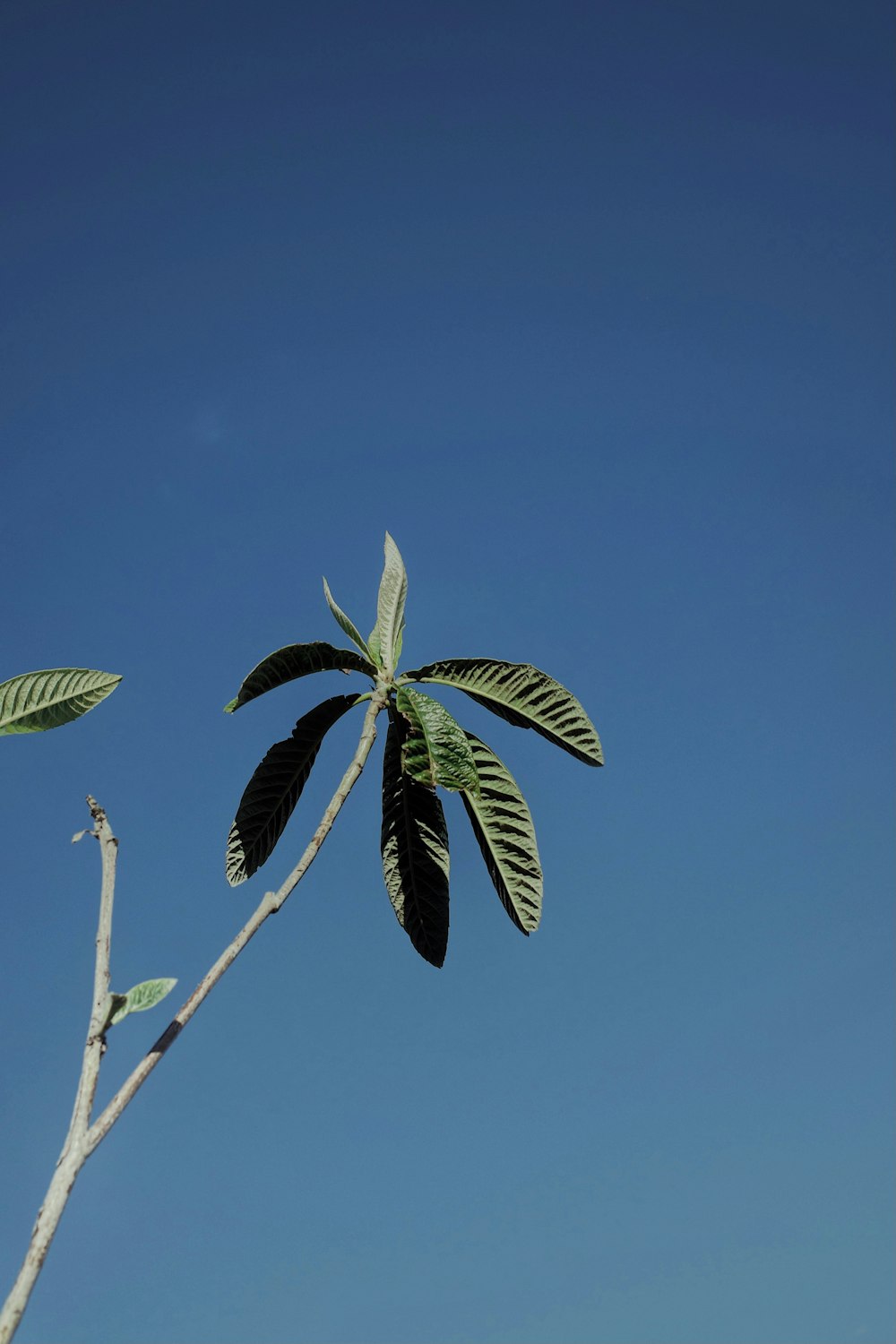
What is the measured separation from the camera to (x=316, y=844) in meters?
3.55

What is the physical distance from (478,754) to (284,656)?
Answer: 3.86 ft

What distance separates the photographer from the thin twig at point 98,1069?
2281 millimetres

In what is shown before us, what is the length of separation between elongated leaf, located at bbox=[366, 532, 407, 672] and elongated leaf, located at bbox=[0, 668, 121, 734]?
1750 mm

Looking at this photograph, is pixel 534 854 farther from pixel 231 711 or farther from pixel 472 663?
pixel 231 711

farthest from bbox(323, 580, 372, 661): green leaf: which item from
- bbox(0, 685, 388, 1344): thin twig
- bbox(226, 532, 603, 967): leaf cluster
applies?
bbox(0, 685, 388, 1344): thin twig

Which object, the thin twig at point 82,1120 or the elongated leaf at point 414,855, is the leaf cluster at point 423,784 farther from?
the thin twig at point 82,1120

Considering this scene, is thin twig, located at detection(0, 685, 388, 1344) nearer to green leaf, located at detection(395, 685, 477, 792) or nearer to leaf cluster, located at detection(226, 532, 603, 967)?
green leaf, located at detection(395, 685, 477, 792)

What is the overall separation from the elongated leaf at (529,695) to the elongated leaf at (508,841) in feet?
0.96

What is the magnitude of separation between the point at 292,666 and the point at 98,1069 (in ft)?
7.07

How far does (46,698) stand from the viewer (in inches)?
Answer: 138

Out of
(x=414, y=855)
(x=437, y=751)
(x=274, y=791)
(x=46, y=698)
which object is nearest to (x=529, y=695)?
(x=437, y=751)

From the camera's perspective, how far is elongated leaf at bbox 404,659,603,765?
193 inches

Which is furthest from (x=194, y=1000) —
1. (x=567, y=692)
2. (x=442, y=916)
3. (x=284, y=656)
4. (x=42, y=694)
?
(x=567, y=692)

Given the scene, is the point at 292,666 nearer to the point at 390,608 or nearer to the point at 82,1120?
the point at 390,608
